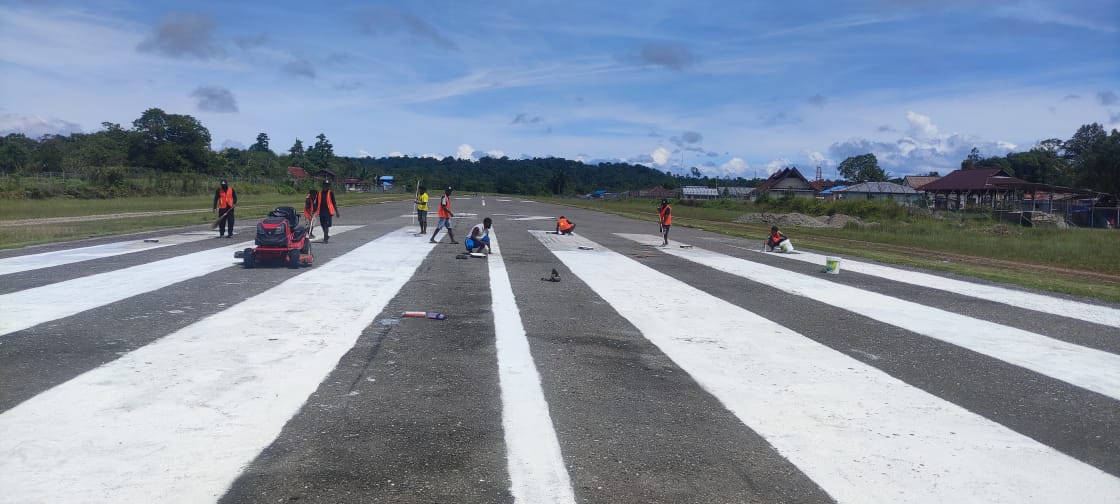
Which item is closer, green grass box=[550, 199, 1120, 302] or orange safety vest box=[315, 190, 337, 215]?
green grass box=[550, 199, 1120, 302]

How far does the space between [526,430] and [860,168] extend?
5980 inches

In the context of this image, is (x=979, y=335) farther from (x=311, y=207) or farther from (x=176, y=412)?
(x=311, y=207)

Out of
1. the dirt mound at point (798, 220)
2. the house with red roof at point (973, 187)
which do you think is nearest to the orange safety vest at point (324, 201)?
the dirt mound at point (798, 220)

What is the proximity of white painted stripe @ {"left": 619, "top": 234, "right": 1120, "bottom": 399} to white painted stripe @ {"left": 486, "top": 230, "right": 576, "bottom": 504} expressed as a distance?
4.73 m

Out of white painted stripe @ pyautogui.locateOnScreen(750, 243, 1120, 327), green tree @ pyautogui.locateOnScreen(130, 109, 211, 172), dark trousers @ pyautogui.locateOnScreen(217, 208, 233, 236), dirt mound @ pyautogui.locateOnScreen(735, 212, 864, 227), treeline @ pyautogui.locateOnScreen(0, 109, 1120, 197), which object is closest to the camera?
white painted stripe @ pyautogui.locateOnScreen(750, 243, 1120, 327)

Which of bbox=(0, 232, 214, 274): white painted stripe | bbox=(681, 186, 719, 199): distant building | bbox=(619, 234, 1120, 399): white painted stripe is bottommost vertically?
bbox=(619, 234, 1120, 399): white painted stripe

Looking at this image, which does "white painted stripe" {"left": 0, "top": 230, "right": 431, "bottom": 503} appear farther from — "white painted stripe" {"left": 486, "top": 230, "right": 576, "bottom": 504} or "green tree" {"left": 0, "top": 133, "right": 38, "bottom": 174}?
"green tree" {"left": 0, "top": 133, "right": 38, "bottom": 174}

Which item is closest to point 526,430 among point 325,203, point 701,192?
point 325,203

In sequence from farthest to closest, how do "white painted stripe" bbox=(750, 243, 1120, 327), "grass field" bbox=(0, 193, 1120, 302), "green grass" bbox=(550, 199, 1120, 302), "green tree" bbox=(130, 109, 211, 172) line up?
1. "green tree" bbox=(130, 109, 211, 172)
2. "grass field" bbox=(0, 193, 1120, 302)
3. "green grass" bbox=(550, 199, 1120, 302)
4. "white painted stripe" bbox=(750, 243, 1120, 327)

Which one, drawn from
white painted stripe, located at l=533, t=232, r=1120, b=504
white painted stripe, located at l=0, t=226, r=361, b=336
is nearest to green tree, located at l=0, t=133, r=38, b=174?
white painted stripe, located at l=0, t=226, r=361, b=336

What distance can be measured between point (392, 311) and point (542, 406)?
13.5 feet

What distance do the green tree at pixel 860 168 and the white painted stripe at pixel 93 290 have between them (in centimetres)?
13700

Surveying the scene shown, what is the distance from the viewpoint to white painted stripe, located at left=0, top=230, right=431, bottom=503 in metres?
3.87

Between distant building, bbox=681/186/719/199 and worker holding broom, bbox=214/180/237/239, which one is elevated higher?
distant building, bbox=681/186/719/199
